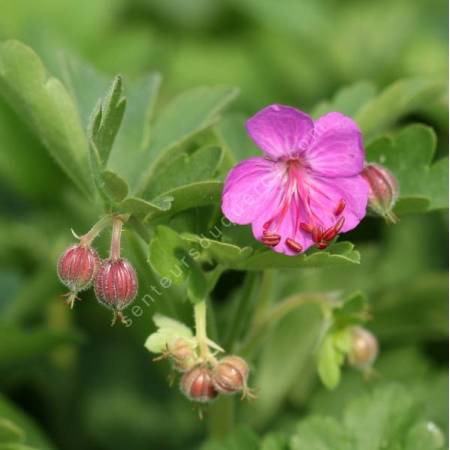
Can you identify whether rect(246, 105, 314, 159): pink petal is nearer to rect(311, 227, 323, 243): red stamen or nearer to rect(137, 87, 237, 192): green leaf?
rect(311, 227, 323, 243): red stamen

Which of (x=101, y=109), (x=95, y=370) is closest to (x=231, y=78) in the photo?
(x=95, y=370)

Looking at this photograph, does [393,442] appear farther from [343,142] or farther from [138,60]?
[138,60]

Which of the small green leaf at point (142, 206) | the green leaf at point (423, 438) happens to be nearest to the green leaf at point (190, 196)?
the small green leaf at point (142, 206)

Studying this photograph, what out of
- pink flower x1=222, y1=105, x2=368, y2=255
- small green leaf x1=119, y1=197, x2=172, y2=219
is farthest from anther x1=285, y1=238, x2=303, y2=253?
small green leaf x1=119, y1=197, x2=172, y2=219

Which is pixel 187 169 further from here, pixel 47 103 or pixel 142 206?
pixel 47 103

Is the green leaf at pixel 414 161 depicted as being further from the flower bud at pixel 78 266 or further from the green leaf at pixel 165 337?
the flower bud at pixel 78 266

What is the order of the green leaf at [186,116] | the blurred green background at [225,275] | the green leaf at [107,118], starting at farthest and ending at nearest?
the blurred green background at [225,275]
the green leaf at [186,116]
the green leaf at [107,118]
